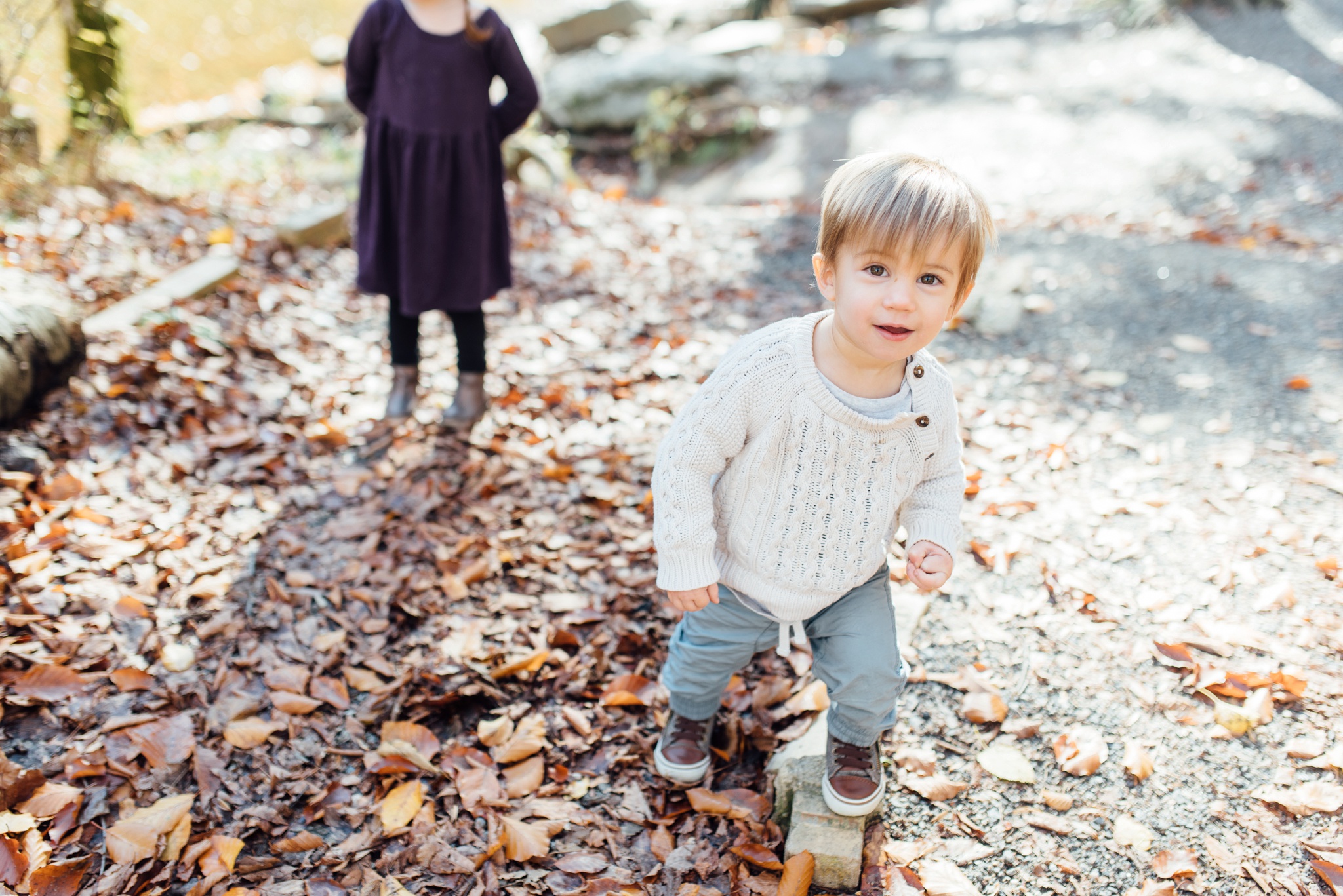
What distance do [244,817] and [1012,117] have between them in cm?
812

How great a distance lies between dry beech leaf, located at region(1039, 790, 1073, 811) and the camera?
2133 millimetres

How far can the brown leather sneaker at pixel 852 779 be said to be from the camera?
6.68 ft

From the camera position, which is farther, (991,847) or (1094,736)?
(1094,736)

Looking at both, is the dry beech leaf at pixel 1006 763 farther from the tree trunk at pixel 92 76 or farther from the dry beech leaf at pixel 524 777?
the tree trunk at pixel 92 76

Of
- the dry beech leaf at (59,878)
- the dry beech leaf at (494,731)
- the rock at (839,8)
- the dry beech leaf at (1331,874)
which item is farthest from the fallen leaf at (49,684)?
the rock at (839,8)

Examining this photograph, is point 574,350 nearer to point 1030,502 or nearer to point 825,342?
point 1030,502

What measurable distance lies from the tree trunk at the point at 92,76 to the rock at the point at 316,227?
140 centimetres

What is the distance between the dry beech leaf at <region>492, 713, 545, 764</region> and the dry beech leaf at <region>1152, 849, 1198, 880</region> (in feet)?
4.96

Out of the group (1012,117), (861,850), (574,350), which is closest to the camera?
(861,850)

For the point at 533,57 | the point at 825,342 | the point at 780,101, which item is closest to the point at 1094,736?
the point at 825,342

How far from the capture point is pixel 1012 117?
7.91 m

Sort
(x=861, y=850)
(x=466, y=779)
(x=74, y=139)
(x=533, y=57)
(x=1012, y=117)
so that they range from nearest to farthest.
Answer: (x=861, y=850) → (x=466, y=779) → (x=74, y=139) → (x=1012, y=117) → (x=533, y=57)

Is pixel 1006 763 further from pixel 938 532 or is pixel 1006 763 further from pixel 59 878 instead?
pixel 59 878

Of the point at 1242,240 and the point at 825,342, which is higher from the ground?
the point at 825,342
